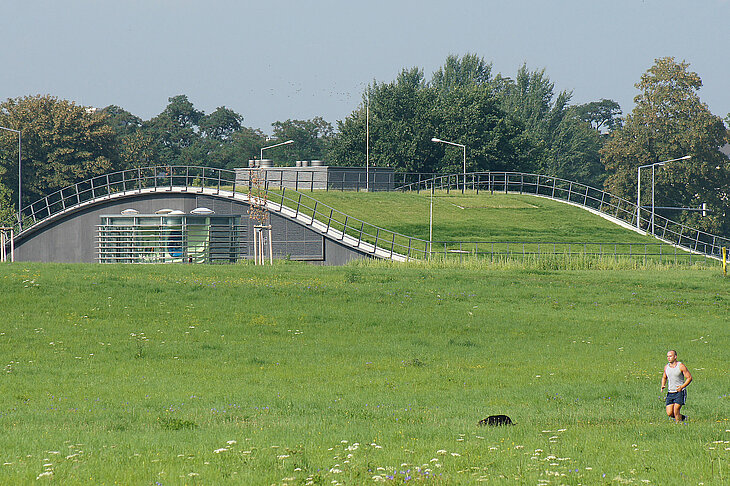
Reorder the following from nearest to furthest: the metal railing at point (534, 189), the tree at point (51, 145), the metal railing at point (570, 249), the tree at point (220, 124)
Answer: the metal railing at point (570, 249) → the metal railing at point (534, 189) → the tree at point (51, 145) → the tree at point (220, 124)

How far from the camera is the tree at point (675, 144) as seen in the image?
82.8 meters

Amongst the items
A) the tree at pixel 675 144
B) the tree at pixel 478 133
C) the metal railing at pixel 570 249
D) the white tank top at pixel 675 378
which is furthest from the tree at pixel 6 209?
the white tank top at pixel 675 378

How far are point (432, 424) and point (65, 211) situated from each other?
2314 inches

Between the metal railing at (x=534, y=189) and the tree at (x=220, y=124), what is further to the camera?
the tree at (x=220, y=124)

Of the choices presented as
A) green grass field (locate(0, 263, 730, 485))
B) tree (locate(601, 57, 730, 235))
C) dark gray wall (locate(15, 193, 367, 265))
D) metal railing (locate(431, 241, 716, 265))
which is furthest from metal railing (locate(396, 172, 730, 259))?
green grass field (locate(0, 263, 730, 485))

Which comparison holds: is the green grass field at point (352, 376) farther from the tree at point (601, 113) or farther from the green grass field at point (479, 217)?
the tree at point (601, 113)

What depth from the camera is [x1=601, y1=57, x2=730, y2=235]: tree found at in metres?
82.8

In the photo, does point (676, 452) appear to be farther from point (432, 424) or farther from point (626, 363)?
point (626, 363)

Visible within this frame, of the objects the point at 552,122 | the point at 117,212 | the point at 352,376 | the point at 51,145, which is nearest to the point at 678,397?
the point at 352,376

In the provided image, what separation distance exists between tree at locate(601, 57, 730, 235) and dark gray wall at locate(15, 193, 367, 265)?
40.9 metres

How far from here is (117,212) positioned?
65562 mm

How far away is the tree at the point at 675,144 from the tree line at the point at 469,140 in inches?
3.9

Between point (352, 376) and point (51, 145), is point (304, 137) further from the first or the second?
point (352, 376)

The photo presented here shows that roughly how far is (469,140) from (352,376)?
78.2 metres
